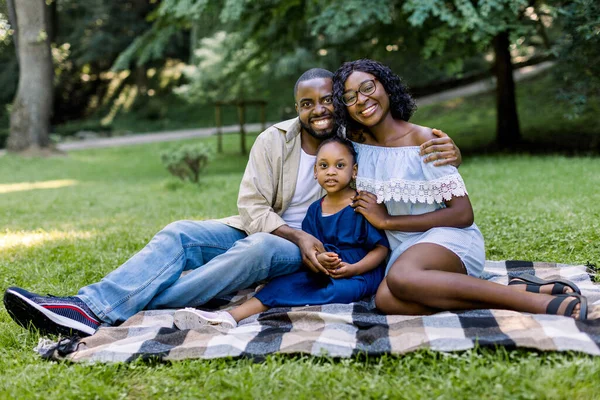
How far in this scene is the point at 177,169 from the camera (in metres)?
10.1

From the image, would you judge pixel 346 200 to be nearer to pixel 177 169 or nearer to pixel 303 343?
pixel 303 343

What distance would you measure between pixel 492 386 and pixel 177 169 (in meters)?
8.43

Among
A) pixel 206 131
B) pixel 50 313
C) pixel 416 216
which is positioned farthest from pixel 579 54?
pixel 206 131

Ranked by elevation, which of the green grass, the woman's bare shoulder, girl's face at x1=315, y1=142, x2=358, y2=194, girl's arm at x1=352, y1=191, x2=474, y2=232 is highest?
the woman's bare shoulder

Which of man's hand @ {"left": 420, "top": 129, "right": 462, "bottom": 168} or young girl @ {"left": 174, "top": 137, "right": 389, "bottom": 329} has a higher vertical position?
man's hand @ {"left": 420, "top": 129, "right": 462, "bottom": 168}

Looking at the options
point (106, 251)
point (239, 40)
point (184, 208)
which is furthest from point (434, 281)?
point (239, 40)

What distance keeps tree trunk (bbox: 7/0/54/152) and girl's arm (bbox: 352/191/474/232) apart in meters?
15.3

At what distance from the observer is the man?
122 inches

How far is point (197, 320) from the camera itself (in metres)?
3.04

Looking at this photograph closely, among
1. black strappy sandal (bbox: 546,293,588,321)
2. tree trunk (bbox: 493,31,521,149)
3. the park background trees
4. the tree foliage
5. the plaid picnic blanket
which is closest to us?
the plaid picnic blanket

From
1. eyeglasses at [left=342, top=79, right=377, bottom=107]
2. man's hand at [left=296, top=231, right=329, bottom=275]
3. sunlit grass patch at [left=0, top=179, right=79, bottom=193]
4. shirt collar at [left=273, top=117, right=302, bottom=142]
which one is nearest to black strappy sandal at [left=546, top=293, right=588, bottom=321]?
man's hand at [left=296, top=231, right=329, bottom=275]

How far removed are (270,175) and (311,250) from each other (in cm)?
61

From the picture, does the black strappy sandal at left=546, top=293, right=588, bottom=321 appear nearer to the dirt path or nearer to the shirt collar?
the shirt collar

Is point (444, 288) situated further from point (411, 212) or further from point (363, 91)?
point (363, 91)
